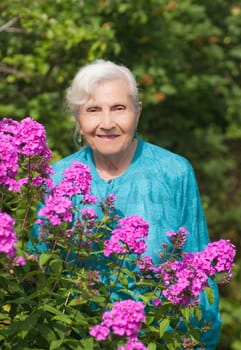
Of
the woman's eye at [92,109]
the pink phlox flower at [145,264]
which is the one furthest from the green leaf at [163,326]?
the woman's eye at [92,109]

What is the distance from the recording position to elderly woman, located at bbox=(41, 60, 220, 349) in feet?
9.16

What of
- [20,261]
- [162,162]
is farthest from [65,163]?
[20,261]

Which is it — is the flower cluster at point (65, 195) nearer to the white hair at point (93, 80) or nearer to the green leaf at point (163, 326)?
the green leaf at point (163, 326)

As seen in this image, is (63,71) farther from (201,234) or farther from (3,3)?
(201,234)

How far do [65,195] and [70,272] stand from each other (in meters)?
→ 0.28

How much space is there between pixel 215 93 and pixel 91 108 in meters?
4.54

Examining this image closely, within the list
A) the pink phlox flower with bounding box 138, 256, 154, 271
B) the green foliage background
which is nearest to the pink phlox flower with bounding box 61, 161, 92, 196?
the pink phlox flower with bounding box 138, 256, 154, 271

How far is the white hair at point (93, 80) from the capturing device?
9.35 feet

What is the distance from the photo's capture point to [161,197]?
281cm

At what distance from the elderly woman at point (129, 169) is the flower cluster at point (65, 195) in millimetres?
455

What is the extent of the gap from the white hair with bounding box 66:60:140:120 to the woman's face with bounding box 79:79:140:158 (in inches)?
0.7

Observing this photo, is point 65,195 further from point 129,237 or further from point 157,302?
point 157,302

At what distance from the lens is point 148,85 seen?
5973mm

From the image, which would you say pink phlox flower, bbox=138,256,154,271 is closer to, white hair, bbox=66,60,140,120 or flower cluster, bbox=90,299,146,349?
flower cluster, bbox=90,299,146,349
